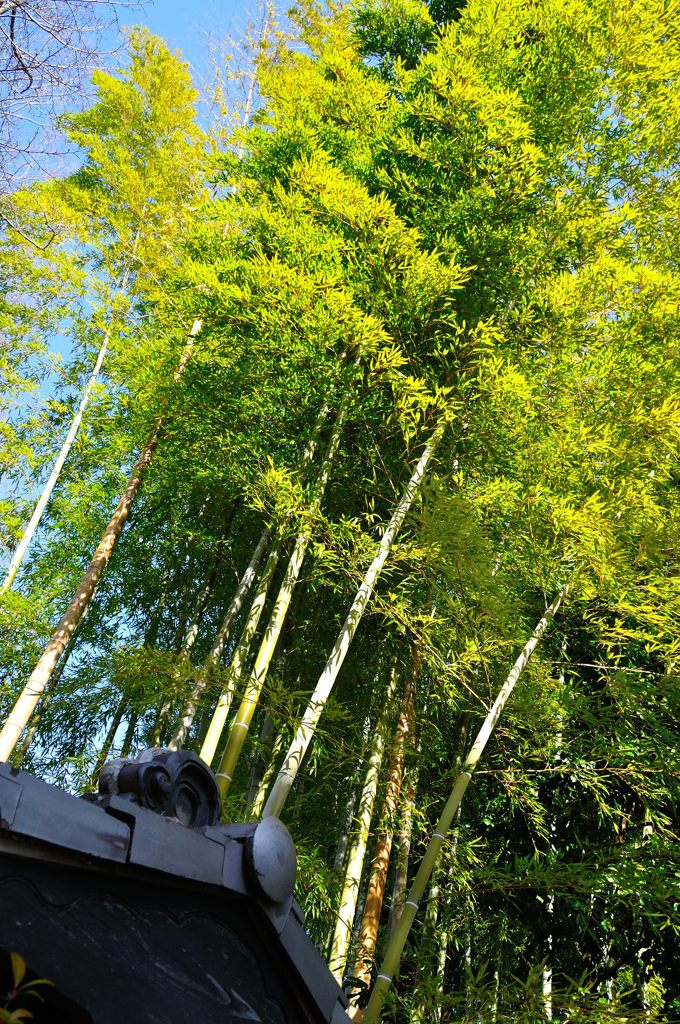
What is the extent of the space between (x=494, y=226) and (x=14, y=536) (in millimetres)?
5692

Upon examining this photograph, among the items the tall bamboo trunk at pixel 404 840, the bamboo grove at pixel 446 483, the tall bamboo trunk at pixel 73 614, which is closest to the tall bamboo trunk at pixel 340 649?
the bamboo grove at pixel 446 483

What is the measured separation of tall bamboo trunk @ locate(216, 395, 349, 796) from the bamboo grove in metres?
0.02

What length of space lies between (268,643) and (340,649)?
76cm

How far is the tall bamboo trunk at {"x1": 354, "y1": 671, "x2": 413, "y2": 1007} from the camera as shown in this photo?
461 cm

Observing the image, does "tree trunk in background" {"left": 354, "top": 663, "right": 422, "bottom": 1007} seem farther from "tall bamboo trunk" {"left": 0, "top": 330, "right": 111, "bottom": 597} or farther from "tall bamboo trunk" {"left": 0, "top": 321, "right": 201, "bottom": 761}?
"tall bamboo trunk" {"left": 0, "top": 330, "right": 111, "bottom": 597}

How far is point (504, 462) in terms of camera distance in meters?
5.40

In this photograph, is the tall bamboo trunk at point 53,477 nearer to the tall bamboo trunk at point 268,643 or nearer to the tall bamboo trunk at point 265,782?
the tall bamboo trunk at point 265,782

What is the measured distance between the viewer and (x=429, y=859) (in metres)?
4.36

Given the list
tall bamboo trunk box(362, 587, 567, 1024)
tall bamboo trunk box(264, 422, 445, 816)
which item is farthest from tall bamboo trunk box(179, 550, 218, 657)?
tall bamboo trunk box(362, 587, 567, 1024)

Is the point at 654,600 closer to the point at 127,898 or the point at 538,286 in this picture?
the point at 538,286

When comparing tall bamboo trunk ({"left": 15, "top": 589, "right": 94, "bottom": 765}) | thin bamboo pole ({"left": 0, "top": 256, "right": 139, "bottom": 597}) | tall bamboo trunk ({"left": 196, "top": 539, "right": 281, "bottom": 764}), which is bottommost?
tall bamboo trunk ({"left": 15, "top": 589, "right": 94, "bottom": 765})

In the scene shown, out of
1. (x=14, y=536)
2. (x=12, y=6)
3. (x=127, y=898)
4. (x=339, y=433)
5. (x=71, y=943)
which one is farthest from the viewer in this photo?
(x=14, y=536)

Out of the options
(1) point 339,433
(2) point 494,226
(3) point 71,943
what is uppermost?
(2) point 494,226

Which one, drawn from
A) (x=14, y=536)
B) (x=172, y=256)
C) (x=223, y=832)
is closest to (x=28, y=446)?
(x=14, y=536)
